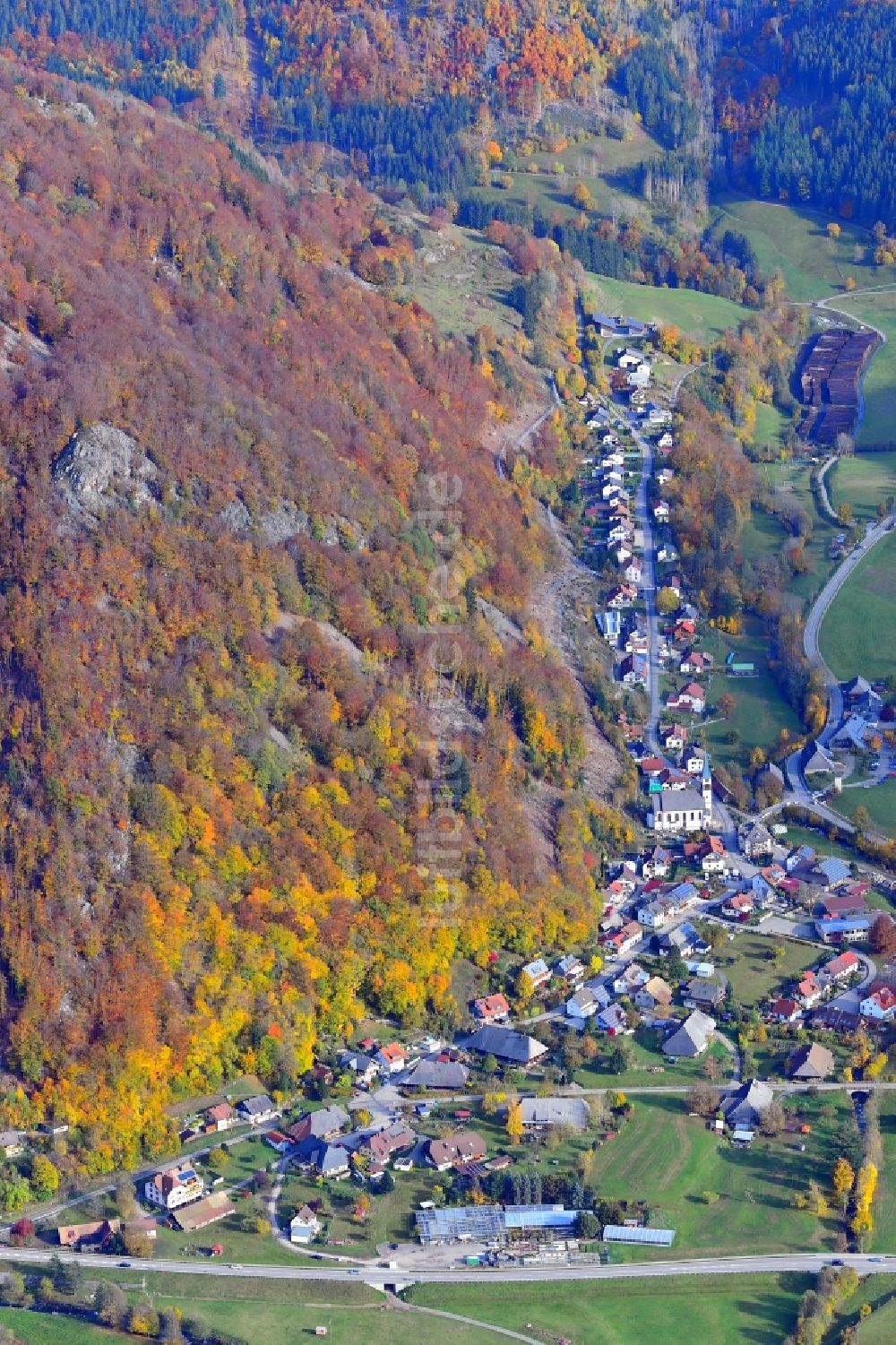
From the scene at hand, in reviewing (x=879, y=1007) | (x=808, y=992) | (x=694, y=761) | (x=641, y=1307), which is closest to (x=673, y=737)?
(x=694, y=761)

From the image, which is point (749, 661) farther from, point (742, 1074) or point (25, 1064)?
point (25, 1064)

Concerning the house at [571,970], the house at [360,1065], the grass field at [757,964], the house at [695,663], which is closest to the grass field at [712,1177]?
the grass field at [757,964]

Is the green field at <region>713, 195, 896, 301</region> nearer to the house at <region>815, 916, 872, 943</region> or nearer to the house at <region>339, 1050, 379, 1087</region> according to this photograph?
the house at <region>815, 916, 872, 943</region>

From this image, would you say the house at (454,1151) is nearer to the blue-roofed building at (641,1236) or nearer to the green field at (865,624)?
the blue-roofed building at (641,1236)

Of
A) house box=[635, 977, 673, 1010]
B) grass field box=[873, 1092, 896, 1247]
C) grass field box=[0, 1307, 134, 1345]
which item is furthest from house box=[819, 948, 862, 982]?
grass field box=[0, 1307, 134, 1345]

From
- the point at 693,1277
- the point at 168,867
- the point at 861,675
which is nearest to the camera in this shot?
the point at 693,1277

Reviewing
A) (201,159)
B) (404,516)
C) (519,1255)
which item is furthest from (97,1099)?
(201,159)
